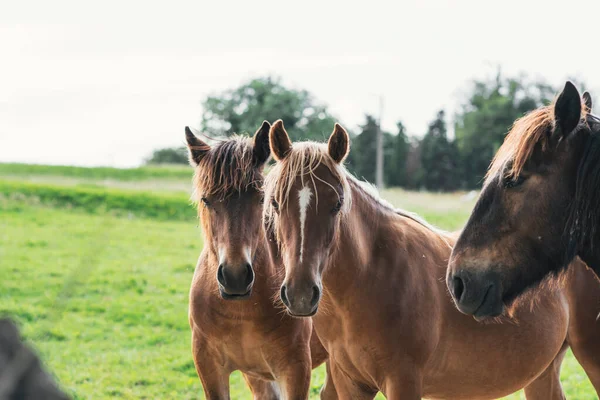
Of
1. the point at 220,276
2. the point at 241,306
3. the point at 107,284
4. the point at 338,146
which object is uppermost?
the point at 338,146


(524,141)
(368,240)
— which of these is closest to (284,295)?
(368,240)

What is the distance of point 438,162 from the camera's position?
50.7m

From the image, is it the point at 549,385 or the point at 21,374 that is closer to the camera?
the point at 21,374

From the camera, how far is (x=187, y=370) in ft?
28.8

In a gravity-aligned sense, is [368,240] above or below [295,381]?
above

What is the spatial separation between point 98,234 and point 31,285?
42.1 feet

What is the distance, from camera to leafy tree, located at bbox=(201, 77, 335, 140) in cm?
4231

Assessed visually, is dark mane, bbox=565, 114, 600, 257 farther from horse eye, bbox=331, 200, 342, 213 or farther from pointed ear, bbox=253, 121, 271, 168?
pointed ear, bbox=253, 121, 271, 168

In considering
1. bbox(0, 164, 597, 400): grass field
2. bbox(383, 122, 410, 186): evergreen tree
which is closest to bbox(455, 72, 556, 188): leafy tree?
bbox(383, 122, 410, 186): evergreen tree

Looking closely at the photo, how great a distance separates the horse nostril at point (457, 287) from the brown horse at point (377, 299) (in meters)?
0.72

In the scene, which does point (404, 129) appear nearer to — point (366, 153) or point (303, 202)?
point (366, 153)

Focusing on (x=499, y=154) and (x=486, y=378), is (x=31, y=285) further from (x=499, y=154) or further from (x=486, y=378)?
(x=499, y=154)

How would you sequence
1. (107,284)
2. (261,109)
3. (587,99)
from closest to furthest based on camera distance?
1. (587,99)
2. (107,284)
3. (261,109)

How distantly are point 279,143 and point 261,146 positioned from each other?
2.12 feet
